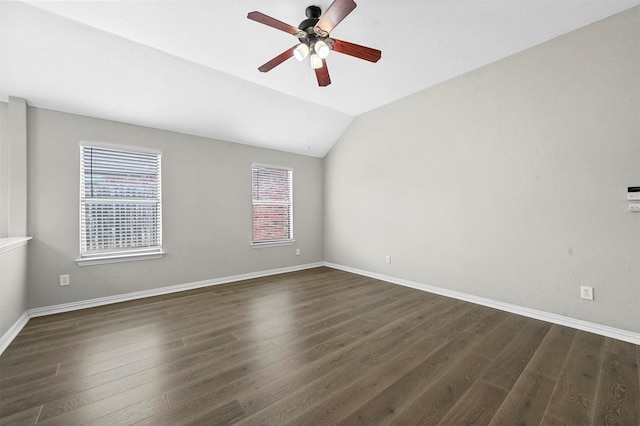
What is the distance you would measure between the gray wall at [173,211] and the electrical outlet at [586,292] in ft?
13.1

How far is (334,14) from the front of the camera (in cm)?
183

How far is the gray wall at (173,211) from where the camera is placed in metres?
2.99

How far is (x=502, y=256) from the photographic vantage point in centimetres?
309

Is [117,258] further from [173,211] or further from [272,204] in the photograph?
[272,204]

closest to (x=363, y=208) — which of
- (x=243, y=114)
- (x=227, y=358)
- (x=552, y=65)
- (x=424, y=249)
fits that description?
(x=424, y=249)

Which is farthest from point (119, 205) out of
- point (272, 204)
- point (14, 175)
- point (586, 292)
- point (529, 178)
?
point (586, 292)

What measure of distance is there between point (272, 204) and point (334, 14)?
3.48 metres

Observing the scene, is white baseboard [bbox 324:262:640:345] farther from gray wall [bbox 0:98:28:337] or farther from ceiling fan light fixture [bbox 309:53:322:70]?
gray wall [bbox 0:98:28:337]

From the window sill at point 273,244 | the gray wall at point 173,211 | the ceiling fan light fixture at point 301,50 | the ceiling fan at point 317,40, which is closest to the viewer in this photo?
the ceiling fan at point 317,40

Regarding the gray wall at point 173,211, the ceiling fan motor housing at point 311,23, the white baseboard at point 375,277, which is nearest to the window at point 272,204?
the gray wall at point 173,211

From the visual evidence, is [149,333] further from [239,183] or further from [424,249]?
[424,249]

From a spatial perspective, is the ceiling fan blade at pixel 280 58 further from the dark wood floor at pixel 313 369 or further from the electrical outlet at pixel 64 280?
the electrical outlet at pixel 64 280

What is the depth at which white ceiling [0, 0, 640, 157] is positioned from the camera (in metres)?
2.25

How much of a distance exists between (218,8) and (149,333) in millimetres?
2985
